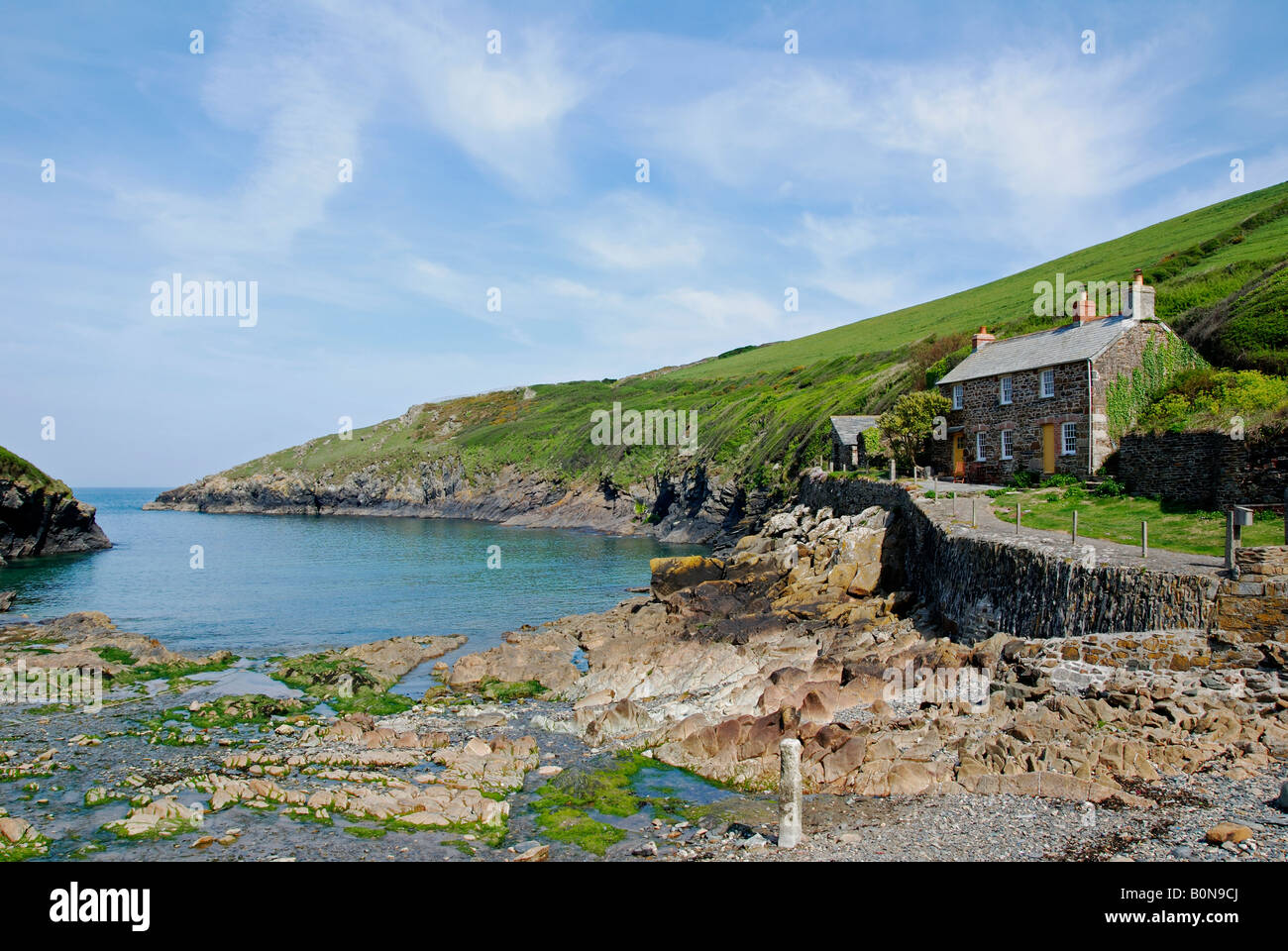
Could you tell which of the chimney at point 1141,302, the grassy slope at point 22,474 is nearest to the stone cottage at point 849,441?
the chimney at point 1141,302

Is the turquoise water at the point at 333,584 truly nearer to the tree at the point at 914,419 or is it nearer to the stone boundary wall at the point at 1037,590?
the tree at the point at 914,419

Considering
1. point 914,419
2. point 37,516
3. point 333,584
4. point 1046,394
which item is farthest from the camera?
point 37,516

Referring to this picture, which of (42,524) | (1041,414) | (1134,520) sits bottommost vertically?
(42,524)

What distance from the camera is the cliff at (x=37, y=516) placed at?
69.3 meters

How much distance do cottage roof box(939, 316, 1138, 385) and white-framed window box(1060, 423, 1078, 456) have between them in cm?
285

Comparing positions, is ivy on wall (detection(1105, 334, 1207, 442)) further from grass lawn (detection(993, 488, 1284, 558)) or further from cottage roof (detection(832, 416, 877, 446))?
cottage roof (detection(832, 416, 877, 446))

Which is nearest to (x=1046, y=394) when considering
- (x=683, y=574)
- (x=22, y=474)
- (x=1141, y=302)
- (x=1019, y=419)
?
(x=1019, y=419)

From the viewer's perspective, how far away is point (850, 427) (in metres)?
58.0

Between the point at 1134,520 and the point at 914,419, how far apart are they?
20819mm

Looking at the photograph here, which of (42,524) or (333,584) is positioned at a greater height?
(42,524)

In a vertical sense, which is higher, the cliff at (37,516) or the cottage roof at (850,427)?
the cottage roof at (850,427)

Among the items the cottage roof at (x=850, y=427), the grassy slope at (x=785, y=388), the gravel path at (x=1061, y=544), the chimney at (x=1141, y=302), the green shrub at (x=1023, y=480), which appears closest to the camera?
the gravel path at (x=1061, y=544)

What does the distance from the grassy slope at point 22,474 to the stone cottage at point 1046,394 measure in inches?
2968

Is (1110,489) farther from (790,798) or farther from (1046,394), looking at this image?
(790,798)
